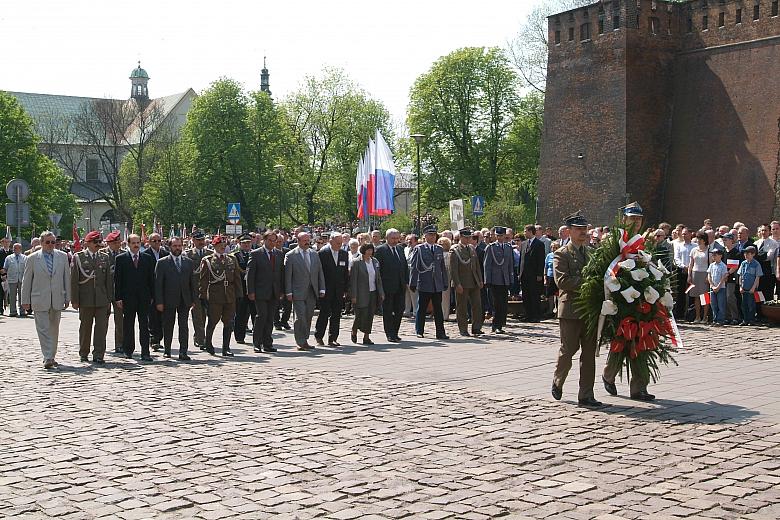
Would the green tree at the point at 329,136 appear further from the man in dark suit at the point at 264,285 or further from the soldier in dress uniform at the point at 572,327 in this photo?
the soldier in dress uniform at the point at 572,327

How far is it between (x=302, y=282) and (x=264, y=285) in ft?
2.17

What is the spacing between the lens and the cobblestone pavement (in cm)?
661

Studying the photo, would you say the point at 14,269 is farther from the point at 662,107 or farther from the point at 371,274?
the point at 662,107

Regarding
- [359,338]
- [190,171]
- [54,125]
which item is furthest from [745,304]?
[54,125]

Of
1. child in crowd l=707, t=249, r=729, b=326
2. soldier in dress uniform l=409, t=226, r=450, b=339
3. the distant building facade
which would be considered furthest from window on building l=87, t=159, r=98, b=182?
child in crowd l=707, t=249, r=729, b=326

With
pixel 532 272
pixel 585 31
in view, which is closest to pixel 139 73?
pixel 585 31

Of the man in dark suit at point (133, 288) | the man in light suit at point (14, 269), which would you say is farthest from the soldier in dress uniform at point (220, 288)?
the man in light suit at point (14, 269)

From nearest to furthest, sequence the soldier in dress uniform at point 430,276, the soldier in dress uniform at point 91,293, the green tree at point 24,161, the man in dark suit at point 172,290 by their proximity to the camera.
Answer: the soldier in dress uniform at point 91,293, the man in dark suit at point 172,290, the soldier in dress uniform at point 430,276, the green tree at point 24,161

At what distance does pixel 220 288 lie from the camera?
16500 mm

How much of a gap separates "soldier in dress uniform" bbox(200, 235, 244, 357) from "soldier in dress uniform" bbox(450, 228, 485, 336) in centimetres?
414

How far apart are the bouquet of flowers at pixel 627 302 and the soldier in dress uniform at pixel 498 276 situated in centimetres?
826

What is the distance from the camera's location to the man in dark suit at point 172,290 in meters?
15.9

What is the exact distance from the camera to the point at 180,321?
15688mm

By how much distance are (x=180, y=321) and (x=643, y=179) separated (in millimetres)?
31542
